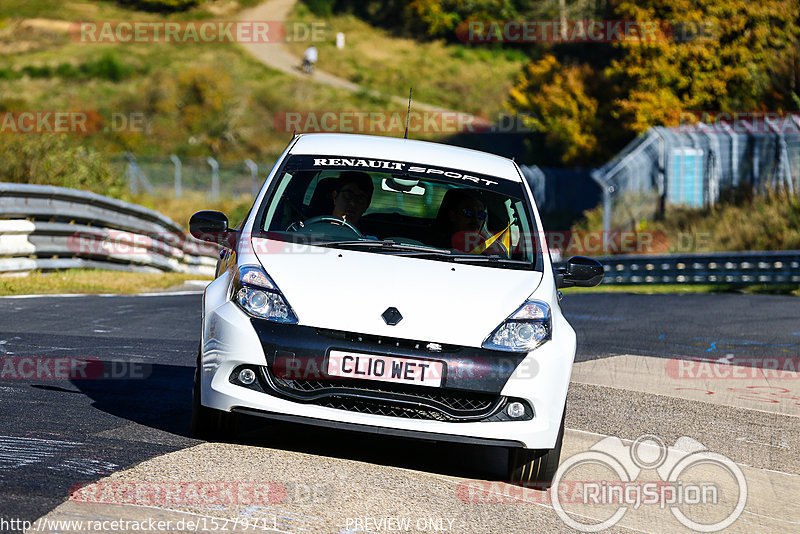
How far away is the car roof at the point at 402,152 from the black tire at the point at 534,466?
1.99 meters

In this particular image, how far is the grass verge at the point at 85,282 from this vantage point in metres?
14.4

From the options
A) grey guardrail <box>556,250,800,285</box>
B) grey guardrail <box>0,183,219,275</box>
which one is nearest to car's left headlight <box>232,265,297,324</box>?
grey guardrail <box>0,183,219,275</box>

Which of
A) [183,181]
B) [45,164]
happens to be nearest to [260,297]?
[45,164]

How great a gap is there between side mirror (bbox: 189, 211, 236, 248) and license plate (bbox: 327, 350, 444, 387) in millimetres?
1275

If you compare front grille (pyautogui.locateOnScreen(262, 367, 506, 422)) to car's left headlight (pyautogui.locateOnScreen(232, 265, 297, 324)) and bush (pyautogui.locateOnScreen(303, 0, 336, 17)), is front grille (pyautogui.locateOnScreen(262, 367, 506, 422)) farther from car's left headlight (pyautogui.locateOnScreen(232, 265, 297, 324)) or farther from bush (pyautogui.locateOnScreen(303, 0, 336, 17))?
bush (pyautogui.locateOnScreen(303, 0, 336, 17))

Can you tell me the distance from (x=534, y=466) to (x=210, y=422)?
163cm

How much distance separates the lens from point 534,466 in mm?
6020

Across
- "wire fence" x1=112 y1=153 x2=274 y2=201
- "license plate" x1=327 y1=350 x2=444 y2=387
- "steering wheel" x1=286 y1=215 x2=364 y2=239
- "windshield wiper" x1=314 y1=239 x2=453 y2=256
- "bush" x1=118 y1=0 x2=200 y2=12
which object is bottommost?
"wire fence" x1=112 y1=153 x2=274 y2=201

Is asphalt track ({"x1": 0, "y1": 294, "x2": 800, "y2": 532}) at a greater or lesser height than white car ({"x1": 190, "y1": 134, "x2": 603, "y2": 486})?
lesser

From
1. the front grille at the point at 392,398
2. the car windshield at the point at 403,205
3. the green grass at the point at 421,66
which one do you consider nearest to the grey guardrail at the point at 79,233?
the car windshield at the point at 403,205

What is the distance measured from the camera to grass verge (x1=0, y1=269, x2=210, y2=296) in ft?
47.4

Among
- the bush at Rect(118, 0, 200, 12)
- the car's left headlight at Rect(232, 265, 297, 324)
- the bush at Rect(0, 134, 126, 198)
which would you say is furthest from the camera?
the bush at Rect(118, 0, 200, 12)

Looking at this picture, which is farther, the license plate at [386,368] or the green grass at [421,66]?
the green grass at [421,66]

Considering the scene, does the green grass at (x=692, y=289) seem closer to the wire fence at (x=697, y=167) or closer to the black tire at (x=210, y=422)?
the wire fence at (x=697, y=167)
